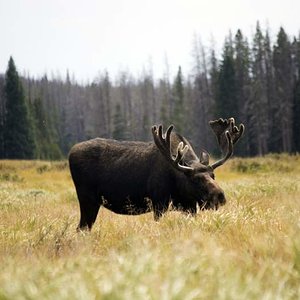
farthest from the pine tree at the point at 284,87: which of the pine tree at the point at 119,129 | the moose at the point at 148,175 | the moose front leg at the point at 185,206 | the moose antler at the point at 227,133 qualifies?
the moose front leg at the point at 185,206

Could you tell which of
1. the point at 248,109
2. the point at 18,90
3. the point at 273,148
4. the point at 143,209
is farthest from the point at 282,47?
the point at 143,209

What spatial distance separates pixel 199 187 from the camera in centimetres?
734

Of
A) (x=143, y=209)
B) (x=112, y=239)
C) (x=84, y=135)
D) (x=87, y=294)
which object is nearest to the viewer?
(x=87, y=294)

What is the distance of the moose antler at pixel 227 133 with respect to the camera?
320 inches

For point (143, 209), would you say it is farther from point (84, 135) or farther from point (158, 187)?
point (84, 135)

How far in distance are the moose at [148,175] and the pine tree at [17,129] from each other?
159 ft

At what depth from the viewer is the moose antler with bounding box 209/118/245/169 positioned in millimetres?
8125

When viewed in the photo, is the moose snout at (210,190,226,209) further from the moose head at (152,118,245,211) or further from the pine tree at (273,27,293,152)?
the pine tree at (273,27,293,152)

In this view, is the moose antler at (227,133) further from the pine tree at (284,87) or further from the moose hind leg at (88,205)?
the pine tree at (284,87)

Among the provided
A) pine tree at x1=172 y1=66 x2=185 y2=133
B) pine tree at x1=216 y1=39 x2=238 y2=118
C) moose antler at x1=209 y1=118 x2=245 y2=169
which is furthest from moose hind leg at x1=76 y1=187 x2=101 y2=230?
pine tree at x1=172 y1=66 x2=185 y2=133

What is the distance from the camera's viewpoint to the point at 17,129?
55.4 meters

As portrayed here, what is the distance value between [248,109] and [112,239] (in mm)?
45703

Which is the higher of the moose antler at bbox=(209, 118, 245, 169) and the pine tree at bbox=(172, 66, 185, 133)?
the pine tree at bbox=(172, 66, 185, 133)

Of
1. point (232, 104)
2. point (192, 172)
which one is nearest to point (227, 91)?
point (232, 104)
